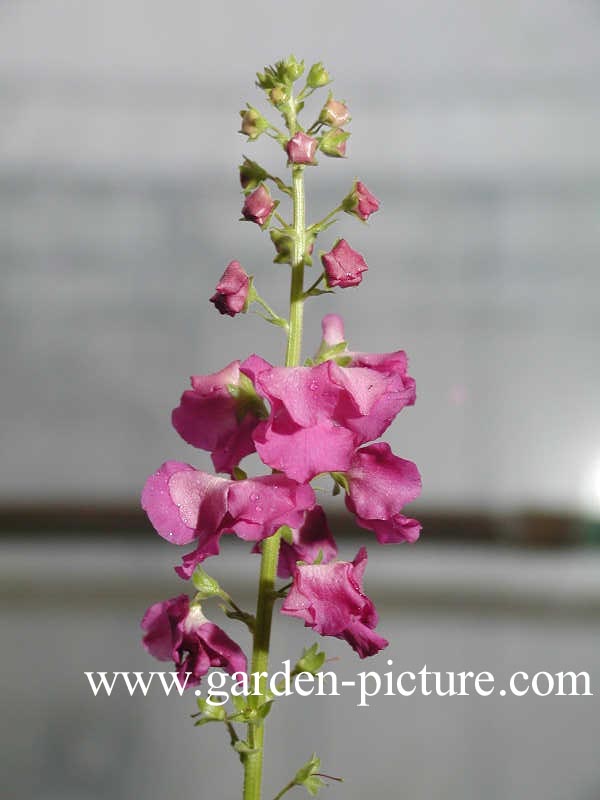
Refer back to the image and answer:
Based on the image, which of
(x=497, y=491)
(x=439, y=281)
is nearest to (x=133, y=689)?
(x=497, y=491)

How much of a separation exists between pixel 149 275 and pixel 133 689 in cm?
65

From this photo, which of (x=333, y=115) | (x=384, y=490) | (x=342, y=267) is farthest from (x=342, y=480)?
(x=333, y=115)

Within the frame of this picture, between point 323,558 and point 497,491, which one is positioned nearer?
point 323,558

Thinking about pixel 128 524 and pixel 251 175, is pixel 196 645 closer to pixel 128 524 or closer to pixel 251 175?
pixel 251 175

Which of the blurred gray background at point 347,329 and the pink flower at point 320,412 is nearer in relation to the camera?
the pink flower at point 320,412

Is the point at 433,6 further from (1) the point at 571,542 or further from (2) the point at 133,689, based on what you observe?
(2) the point at 133,689

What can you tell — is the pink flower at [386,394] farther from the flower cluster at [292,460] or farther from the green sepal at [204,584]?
the green sepal at [204,584]

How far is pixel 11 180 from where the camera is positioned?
4.88 feet

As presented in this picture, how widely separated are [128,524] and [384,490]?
0.95m

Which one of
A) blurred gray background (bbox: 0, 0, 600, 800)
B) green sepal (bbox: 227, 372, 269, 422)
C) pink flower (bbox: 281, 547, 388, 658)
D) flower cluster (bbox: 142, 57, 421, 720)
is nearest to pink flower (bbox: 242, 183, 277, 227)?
flower cluster (bbox: 142, 57, 421, 720)

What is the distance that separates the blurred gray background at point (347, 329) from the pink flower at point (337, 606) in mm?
896

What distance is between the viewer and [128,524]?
1.46m

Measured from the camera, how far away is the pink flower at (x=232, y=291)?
0.60 meters

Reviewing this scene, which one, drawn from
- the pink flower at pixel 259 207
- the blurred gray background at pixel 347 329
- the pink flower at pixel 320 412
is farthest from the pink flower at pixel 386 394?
the blurred gray background at pixel 347 329
